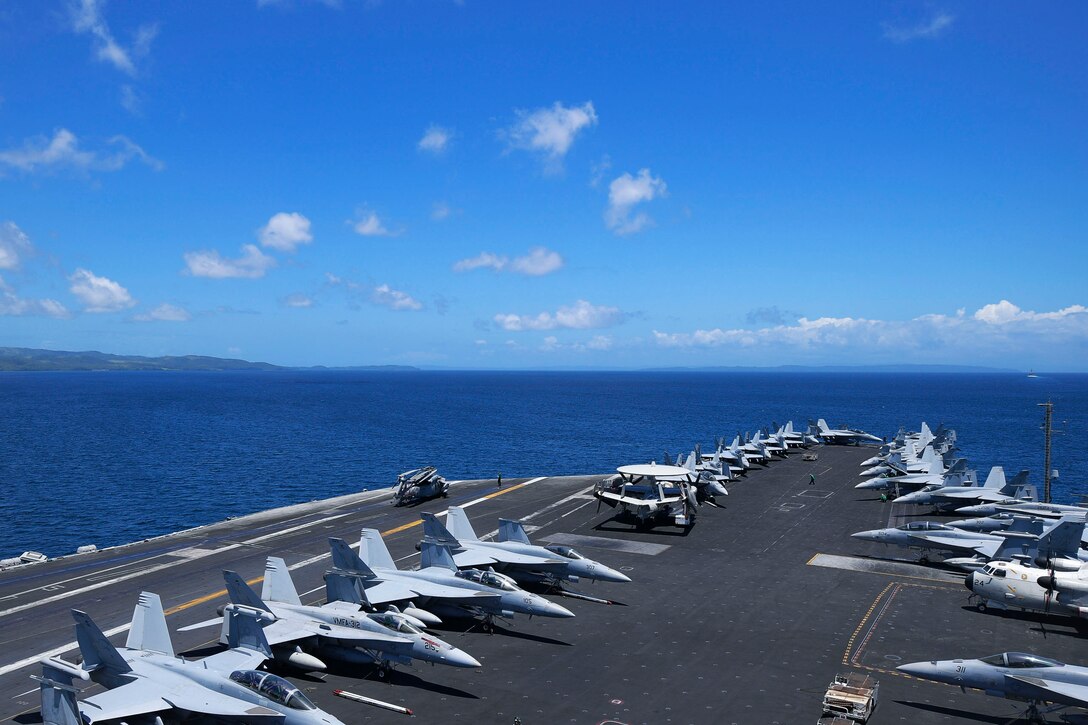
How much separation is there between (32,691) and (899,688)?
33999 millimetres

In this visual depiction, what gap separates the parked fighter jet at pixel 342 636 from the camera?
2719 cm

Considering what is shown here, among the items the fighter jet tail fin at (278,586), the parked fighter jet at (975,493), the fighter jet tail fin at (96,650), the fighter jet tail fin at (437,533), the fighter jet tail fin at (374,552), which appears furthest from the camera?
the parked fighter jet at (975,493)

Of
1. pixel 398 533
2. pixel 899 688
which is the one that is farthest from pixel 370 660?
pixel 398 533

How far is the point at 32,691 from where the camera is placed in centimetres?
2681

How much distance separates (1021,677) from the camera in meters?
23.7

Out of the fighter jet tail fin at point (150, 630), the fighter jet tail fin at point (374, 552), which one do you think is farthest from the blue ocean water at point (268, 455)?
the fighter jet tail fin at point (150, 630)

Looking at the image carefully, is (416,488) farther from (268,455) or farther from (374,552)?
(268,455)

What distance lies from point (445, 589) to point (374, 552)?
17.7 ft

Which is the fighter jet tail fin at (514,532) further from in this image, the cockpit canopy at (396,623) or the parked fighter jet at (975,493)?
the parked fighter jet at (975,493)

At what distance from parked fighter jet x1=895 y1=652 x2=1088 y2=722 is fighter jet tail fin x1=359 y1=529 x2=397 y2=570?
24.5 meters

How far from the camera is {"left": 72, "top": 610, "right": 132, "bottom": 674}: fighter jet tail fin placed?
24.4 meters

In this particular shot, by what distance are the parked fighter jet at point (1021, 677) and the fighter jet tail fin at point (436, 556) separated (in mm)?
21519

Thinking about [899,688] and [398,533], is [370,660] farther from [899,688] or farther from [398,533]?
[398,533]

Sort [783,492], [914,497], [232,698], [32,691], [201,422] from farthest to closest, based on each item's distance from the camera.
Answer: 1. [201,422]
2. [783,492]
3. [914,497]
4. [32,691]
5. [232,698]
